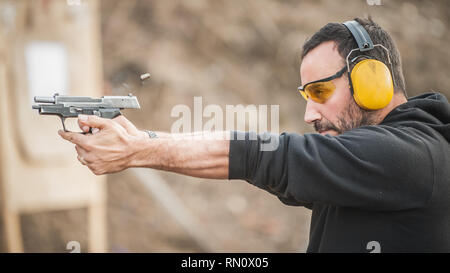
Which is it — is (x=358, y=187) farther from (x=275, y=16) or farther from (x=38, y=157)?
(x=275, y=16)

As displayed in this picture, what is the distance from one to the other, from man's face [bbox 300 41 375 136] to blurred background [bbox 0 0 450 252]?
9.42 feet

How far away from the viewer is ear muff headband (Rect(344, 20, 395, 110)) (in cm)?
157

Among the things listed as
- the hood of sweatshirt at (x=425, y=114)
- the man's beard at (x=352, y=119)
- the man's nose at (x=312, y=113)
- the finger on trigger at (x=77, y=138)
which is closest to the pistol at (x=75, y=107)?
the finger on trigger at (x=77, y=138)

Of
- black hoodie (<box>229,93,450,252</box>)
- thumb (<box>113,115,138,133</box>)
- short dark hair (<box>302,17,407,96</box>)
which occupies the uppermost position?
short dark hair (<box>302,17,407,96</box>)

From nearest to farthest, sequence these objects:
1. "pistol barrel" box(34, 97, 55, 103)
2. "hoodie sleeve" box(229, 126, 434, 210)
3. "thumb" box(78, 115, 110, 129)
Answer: "hoodie sleeve" box(229, 126, 434, 210)
"thumb" box(78, 115, 110, 129)
"pistol barrel" box(34, 97, 55, 103)

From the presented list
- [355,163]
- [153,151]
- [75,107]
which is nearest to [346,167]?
[355,163]

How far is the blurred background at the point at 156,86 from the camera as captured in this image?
13.9 ft

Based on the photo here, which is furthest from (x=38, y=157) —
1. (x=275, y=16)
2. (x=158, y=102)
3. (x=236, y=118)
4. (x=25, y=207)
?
(x=275, y=16)

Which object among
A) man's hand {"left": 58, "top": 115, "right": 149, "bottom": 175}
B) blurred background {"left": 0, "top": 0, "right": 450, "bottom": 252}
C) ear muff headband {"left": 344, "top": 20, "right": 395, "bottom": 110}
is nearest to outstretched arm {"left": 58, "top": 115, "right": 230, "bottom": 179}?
man's hand {"left": 58, "top": 115, "right": 149, "bottom": 175}

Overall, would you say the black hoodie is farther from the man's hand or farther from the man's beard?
the man's hand

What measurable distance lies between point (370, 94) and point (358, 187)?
421mm
